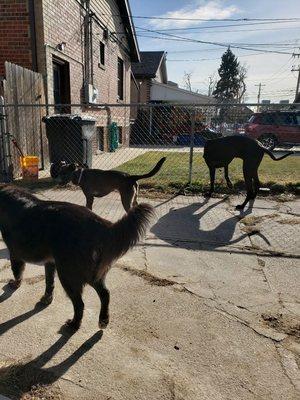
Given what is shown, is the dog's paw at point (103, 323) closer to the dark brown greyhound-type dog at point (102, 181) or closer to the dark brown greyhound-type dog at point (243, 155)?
the dark brown greyhound-type dog at point (102, 181)

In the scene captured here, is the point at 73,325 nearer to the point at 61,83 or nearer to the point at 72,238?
the point at 72,238

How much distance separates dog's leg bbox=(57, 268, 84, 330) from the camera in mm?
2518

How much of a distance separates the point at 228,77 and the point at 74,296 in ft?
198

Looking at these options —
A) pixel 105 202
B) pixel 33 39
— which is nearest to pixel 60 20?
pixel 33 39

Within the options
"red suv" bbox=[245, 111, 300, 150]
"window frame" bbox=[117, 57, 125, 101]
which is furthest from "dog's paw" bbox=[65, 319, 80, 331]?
"window frame" bbox=[117, 57, 125, 101]

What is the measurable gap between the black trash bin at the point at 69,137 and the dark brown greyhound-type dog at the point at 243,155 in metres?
3.06

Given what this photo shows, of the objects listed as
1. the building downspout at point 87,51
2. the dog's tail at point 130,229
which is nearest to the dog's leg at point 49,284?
the dog's tail at point 130,229

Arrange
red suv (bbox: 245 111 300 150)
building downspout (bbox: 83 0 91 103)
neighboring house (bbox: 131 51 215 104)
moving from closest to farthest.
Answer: building downspout (bbox: 83 0 91 103), red suv (bbox: 245 111 300 150), neighboring house (bbox: 131 51 215 104)

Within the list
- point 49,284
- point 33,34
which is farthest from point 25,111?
point 49,284

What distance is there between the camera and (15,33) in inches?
327

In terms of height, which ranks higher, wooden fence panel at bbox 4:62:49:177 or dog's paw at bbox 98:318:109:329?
wooden fence panel at bbox 4:62:49:177

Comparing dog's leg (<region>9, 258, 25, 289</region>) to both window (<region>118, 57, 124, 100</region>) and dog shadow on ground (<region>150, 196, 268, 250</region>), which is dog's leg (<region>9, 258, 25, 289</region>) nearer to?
dog shadow on ground (<region>150, 196, 268, 250</region>)

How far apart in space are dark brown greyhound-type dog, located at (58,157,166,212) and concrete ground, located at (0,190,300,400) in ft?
2.93

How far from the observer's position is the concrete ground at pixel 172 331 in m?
2.21
